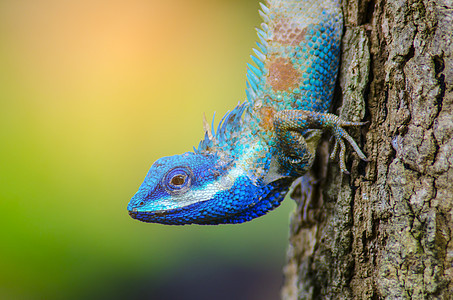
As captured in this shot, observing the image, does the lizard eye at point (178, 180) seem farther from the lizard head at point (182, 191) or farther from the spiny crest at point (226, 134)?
the spiny crest at point (226, 134)

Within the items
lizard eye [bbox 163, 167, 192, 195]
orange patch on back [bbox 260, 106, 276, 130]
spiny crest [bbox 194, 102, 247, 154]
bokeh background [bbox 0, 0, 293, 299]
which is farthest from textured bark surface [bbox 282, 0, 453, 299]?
bokeh background [bbox 0, 0, 293, 299]

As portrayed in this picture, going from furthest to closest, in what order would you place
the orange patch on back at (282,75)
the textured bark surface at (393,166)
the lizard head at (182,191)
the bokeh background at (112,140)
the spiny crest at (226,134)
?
the bokeh background at (112,140) < the spiny crest at (226,134) < the orange patch on back at (282,75) < the lizard head at (182,191) < the textured bark surface at (393,166)

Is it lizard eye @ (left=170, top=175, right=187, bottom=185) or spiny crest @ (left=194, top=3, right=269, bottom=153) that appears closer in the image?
lizard eye @ (left=170, top=175, right=187, bottom=185)

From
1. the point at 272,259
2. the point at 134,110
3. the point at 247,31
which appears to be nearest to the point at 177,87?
the point at 134,110

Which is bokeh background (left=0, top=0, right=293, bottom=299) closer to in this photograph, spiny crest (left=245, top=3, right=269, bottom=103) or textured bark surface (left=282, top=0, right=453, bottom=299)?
spiny crest (left=245, top=3, right=269, bottom=103)

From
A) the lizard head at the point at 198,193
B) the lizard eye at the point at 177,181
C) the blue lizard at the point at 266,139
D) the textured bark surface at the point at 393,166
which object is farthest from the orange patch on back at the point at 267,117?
the lizard eye at the point at 177,181

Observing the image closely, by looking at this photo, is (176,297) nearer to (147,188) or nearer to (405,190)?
(147,188)
